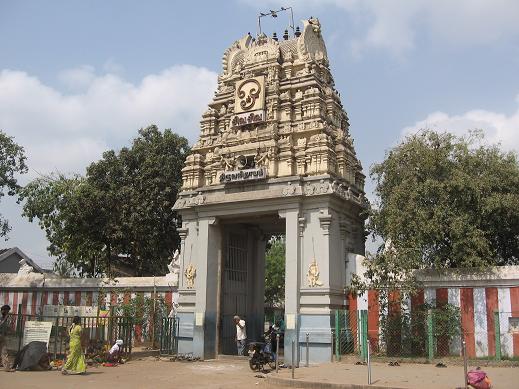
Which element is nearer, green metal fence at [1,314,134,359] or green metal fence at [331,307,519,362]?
green metal fence at [331,307,519,362]

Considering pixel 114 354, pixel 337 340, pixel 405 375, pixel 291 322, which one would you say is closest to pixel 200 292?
pixel 114 354

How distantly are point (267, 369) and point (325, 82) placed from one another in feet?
38.3

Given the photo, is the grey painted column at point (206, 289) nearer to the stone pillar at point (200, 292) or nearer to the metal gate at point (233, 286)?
the stone pillar at point (200, 292)

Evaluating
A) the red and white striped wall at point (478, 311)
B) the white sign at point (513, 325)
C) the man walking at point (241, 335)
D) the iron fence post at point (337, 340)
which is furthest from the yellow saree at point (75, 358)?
the white sign at point (513, 325)

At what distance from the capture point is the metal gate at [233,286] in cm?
2164

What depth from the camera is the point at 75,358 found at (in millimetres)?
15719

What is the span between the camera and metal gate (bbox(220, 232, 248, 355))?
2164 centimetres

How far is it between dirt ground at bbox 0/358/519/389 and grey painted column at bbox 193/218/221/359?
2473 millimetres

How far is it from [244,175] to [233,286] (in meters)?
5.03

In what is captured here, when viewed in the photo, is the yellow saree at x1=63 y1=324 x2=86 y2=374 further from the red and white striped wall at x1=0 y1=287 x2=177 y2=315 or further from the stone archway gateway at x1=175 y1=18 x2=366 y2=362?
the red and white striped wall at x1=0 y1=287 x2=177 y2=315

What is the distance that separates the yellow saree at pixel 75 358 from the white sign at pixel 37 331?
181 centimetres

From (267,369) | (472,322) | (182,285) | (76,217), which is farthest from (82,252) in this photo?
(472,322)

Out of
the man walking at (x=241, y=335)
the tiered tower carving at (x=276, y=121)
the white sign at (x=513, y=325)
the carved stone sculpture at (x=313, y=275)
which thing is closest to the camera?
the white sign at (x=513, y=325)

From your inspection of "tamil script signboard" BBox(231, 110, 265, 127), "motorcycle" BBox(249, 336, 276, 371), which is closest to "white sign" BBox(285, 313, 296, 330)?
"motorcycle" BBox(249, 336, 276, 371)
